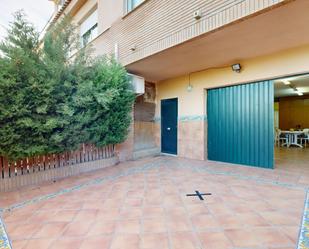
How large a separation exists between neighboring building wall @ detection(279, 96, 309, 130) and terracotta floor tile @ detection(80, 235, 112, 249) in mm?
15478

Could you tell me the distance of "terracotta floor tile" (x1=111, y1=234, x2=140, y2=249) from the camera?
2066 mm

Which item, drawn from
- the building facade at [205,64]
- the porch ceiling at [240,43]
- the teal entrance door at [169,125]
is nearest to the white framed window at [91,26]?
the building facade at [205,64]

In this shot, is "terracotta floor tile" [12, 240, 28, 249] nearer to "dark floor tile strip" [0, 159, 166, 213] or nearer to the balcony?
"dark floor tile strip" [0, 159, 166, 213]

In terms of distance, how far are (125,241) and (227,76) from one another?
5252 mm

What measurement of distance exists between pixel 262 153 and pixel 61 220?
499 cm

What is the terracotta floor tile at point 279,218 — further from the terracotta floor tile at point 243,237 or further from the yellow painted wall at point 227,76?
the yellow painted wall at point 227,76

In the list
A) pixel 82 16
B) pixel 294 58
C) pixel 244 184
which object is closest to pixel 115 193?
pixel 244 184

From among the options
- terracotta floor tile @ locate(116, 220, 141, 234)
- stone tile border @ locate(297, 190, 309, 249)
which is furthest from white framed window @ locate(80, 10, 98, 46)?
stone tile border @ locate(297, 190, 309, 249)

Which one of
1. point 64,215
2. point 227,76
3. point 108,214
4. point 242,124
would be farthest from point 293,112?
point 64,215

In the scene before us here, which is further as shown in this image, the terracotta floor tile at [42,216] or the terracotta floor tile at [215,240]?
the terracotta floor tile at [42,216]

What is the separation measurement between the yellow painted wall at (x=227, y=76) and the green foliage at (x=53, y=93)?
102 inches

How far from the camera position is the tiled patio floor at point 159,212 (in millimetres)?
2160

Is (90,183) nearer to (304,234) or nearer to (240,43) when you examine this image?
(304,234)

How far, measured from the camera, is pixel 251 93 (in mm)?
5508
